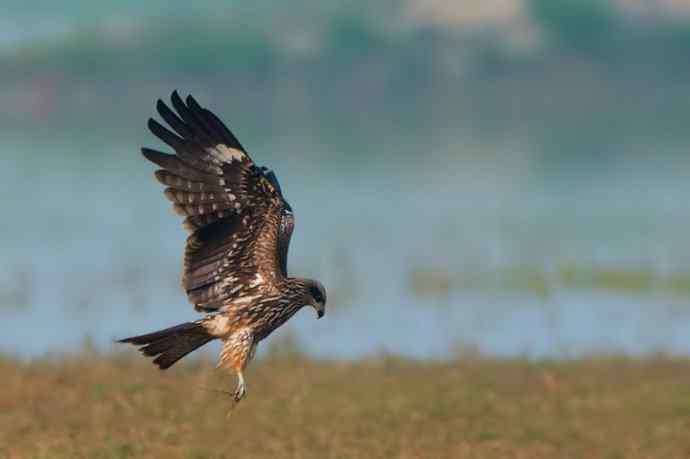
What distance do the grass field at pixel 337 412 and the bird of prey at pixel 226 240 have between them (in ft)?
3.05

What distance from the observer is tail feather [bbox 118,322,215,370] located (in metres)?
11.1

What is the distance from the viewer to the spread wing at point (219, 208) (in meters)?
11.3

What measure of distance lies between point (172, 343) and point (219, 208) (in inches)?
39.3

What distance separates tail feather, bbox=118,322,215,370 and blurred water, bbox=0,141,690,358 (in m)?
6.76

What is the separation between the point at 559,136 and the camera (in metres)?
85.6

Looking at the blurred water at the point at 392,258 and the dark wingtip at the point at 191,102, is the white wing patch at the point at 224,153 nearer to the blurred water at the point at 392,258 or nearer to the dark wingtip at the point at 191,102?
the dark wingtip at the point at 191,102

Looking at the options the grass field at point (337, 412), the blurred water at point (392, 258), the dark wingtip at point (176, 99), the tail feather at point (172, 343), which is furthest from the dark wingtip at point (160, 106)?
the blurred water at point (392, 258)

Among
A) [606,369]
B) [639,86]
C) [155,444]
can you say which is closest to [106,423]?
[155,444]

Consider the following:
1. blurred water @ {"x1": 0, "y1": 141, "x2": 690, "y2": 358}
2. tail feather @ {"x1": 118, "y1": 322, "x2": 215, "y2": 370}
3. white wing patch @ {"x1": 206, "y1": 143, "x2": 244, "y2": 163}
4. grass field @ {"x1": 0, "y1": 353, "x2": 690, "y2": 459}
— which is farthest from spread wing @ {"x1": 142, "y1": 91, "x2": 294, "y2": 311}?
blurred water @ {"x1": 0, "y1": 141, "x2": 690, "y2": 358}

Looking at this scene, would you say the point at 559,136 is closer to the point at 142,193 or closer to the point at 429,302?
the point at 142,193

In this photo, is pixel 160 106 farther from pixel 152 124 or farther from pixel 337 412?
pixel 337 412

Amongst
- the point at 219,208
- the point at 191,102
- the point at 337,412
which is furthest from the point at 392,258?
the point at 191,102

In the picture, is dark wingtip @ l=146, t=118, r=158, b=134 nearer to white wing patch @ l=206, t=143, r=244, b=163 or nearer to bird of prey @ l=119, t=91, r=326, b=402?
bird of prey @ l=119, t=91, r=326, b=402

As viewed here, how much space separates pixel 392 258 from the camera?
27.8 metres
